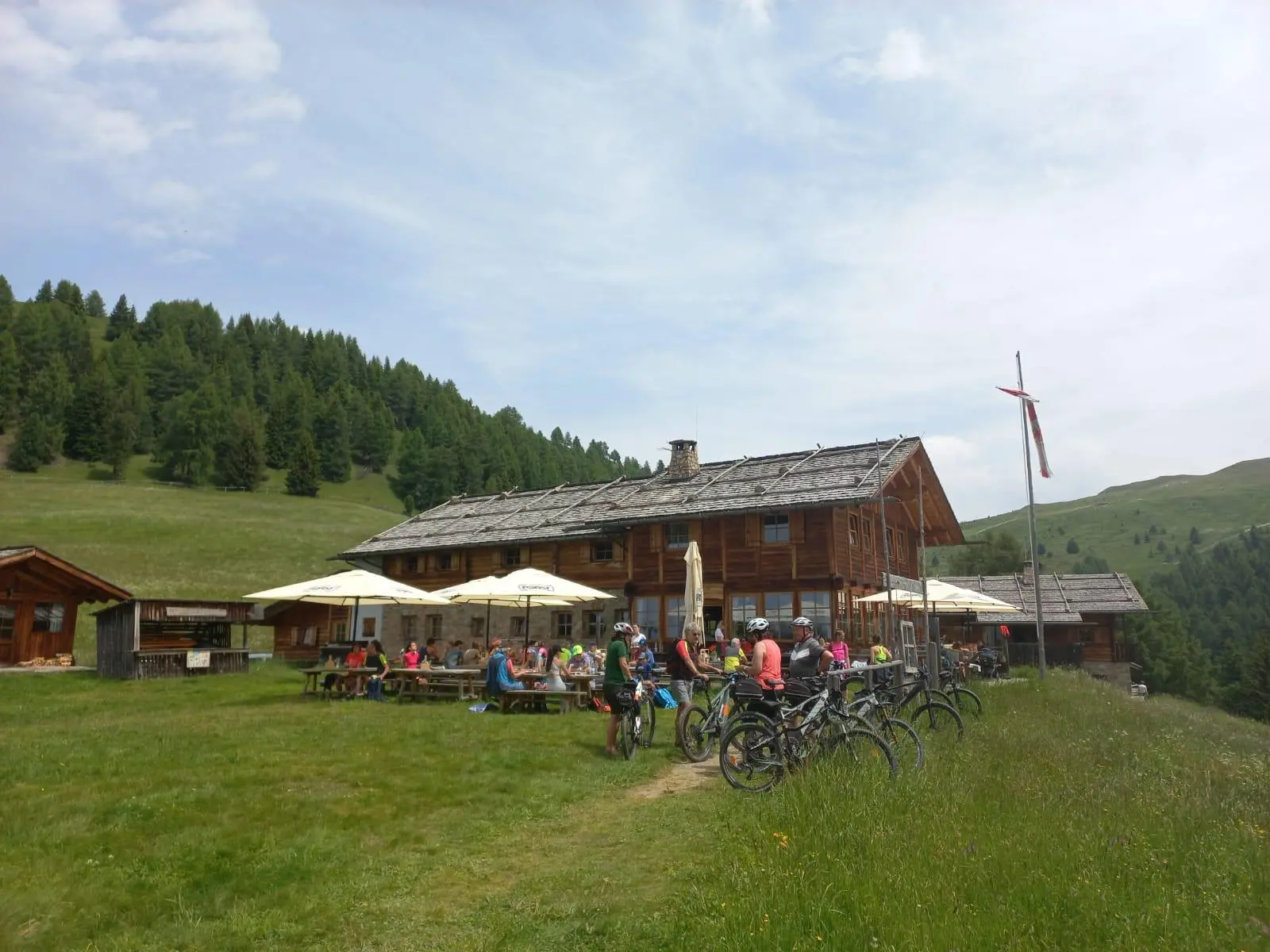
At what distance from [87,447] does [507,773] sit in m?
109

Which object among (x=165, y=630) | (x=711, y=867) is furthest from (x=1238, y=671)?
(x=711, y=867)

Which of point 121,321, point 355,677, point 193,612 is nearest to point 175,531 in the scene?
point 193,612

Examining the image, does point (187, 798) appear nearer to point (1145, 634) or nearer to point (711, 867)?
point (711, 867)

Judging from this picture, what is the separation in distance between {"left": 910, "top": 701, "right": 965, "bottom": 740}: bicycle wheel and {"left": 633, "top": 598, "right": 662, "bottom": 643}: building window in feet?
56.6

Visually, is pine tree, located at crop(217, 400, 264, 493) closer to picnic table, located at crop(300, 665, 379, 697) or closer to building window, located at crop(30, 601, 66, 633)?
building window, located at crop(30, 601, 66, 633)

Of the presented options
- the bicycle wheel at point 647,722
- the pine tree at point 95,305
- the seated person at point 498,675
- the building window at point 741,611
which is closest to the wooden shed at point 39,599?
the seated person at point 498,675

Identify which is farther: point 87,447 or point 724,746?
point 87,447

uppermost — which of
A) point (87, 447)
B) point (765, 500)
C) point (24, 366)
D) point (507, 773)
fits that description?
point (24, 366)

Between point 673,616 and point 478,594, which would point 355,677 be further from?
point 673,616

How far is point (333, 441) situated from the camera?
121625 mm

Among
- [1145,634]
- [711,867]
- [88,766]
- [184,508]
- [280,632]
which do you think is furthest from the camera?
[184,508]

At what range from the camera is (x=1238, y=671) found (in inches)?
2862

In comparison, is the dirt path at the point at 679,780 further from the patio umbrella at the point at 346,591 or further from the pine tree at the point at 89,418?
the pine tree at the point at 89,418

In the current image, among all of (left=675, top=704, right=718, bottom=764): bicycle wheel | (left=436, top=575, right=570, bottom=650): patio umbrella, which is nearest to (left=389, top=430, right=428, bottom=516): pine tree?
(left=436, top=575, right=570, bottom=650): patio umbrella
